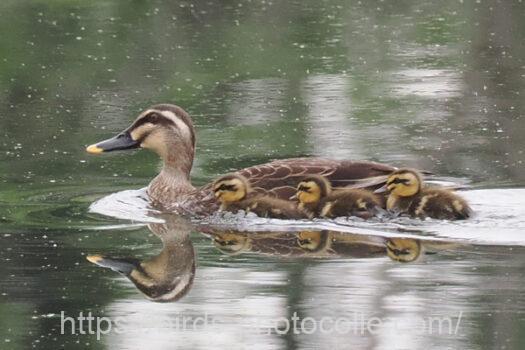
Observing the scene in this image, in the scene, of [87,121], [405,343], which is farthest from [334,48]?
[405,343]

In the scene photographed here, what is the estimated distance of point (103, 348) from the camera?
22.1 feet

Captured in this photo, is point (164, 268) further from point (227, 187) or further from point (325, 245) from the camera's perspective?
point (227, 187)

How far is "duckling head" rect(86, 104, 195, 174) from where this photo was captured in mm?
10086

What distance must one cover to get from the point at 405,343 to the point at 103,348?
48.7 inches

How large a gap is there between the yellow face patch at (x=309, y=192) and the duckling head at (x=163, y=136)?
4.08ft

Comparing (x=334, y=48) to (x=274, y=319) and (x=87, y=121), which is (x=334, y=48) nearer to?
(x=87, y=121)

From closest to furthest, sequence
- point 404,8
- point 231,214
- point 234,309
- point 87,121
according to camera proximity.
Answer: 1. point 234,309
2. point 231,214
3. point 87,121
4. point 404,8

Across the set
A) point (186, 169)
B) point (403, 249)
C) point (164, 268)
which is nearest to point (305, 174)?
point (403, 249)

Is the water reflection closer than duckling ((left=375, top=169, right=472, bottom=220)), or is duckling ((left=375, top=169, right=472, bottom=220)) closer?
the water reflection

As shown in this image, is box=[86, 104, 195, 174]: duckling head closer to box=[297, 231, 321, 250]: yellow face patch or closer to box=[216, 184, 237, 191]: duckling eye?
box=[216, 184, 237, 191]: duckling eye

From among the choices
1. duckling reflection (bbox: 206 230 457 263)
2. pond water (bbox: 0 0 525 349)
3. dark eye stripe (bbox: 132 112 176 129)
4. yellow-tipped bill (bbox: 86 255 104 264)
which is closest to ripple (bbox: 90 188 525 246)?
pond water (bbox: 0 0 525 349)

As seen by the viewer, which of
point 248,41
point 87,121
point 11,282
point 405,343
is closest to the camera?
point 405,343

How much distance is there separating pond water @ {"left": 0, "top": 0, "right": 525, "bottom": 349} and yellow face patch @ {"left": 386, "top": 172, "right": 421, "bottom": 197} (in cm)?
17

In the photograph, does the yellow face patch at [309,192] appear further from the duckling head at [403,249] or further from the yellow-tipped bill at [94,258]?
the yellow-tipped bill at [94,258]
